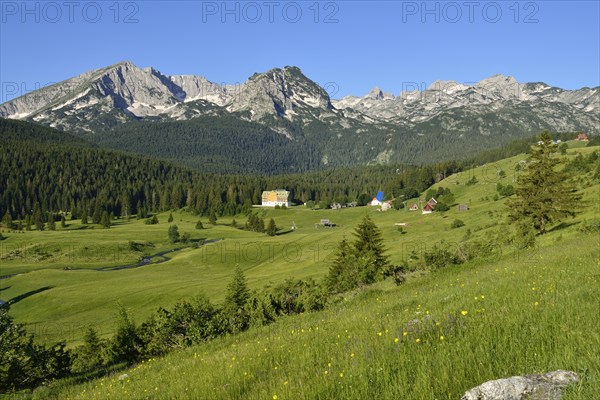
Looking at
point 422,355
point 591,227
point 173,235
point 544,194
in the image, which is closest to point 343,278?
point 591,227

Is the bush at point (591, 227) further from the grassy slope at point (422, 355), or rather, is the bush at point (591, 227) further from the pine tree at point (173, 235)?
the pine tree at point (173, 235)

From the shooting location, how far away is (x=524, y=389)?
4238 millimetres

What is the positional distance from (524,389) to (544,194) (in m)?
38.7

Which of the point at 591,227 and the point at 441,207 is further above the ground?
the point at 591,227

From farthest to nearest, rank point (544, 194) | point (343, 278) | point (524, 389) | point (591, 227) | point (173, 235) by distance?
1. point (173, 235)
2. point (544, 194)
3. point (343, 278)
4. point (591, 227)
5. point (524, 389)

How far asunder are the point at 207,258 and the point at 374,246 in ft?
212

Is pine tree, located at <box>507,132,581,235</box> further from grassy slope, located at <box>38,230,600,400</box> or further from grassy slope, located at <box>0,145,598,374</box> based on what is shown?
grassy slope, located at <box>38,230,600,400</box>

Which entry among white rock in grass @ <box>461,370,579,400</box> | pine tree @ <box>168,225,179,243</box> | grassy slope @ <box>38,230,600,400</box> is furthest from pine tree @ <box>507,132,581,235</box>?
pine tree @ <box>168,225,179,243</box>

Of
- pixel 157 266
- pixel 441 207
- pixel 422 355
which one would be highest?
pixel 422 355

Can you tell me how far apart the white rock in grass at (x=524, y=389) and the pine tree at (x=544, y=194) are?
36359mm

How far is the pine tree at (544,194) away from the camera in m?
36.9

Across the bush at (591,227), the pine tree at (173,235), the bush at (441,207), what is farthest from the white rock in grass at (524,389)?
the pine tree at (173,235)

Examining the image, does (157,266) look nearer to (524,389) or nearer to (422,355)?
(422,355)

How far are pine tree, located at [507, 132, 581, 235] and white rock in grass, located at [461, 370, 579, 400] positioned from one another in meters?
36.4
